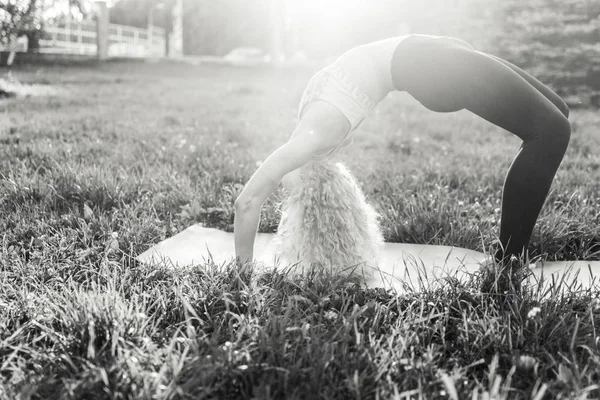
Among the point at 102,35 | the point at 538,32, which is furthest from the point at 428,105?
the point at 102,35

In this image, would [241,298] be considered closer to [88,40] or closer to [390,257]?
[390,257]

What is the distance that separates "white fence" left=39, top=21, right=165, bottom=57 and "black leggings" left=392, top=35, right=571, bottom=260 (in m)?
8.42

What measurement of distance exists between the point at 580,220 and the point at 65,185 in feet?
10.1

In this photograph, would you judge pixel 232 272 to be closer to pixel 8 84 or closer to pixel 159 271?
pixel 159 271

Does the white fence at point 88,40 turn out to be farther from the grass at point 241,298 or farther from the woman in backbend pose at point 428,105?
the woman in backbend pose at point 428,105

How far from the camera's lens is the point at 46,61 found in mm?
11812

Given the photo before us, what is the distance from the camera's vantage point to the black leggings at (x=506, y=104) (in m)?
2.13

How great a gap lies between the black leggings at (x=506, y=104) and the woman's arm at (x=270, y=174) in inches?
19.6

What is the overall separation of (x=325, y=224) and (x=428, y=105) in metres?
0.69

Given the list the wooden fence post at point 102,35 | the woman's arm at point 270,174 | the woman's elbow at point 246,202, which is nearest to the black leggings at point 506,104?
the woman's arm at point 270,174

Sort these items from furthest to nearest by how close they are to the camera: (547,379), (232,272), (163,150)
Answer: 1. (163,150)
2. (232,272)
3. (547,379)

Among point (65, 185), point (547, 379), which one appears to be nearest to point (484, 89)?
point (547, 379)

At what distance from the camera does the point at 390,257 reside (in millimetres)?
2752

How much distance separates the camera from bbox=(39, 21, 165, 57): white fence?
1295 cm
